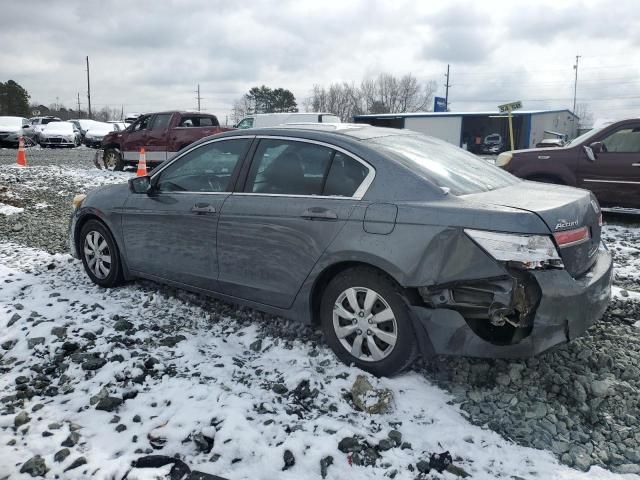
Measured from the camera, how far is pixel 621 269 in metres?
5.80

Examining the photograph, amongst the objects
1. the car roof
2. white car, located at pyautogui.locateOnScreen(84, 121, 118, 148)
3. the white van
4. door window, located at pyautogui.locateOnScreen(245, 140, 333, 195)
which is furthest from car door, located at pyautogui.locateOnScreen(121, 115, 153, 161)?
white car, located at pyautogui.locateOnScreen(84, 121, 118, 148)

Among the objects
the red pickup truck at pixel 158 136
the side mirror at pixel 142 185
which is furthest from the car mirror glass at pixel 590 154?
the red pickup truck at pixel 158 136

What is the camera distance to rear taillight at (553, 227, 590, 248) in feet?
9.61

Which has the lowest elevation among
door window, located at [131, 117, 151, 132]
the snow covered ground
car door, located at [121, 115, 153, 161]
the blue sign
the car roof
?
the snow covered ground

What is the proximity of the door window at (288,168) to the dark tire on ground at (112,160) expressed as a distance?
14261mm

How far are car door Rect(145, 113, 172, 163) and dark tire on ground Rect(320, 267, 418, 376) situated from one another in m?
13.6

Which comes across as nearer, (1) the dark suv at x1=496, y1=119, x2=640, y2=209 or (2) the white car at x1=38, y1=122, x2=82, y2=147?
(1) the dark suv at x1=496, y1=119, x2=640, y2=209

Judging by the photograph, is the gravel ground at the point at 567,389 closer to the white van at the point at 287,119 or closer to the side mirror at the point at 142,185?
the side mirror at the point at 142,185

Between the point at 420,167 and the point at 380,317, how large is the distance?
1.00m

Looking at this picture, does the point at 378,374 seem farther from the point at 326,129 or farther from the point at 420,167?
the point at 326,129

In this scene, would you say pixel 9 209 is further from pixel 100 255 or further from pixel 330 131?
pixel 330 131

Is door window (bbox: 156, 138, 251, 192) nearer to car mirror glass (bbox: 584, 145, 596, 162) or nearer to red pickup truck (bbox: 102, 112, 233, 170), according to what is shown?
car mirror glass (bbox: 584, 145, 596, 162)

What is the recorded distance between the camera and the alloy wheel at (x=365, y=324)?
3.24 metres

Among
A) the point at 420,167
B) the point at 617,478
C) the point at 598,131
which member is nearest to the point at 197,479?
the point at 617,478
